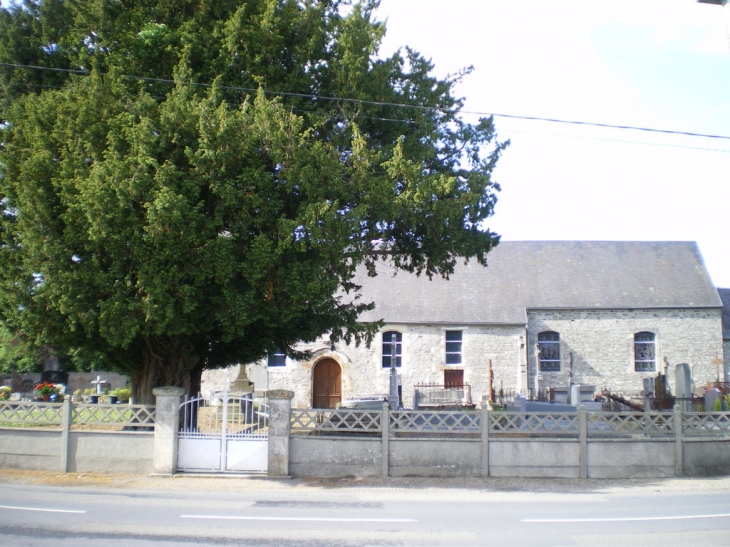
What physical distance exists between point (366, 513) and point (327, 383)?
781 inches

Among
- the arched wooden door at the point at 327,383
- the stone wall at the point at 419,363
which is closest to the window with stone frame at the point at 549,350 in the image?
the stone wall at the point at 419,363

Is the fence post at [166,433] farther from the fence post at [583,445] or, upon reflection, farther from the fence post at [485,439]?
the fence post at [583,445]

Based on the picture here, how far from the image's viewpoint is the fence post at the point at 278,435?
12.2m

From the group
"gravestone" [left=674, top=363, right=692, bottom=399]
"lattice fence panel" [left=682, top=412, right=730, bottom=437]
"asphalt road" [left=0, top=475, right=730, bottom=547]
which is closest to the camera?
"asphalt road" [left=0, top=475, right=730, bottom=547]

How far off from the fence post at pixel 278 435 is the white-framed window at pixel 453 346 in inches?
687

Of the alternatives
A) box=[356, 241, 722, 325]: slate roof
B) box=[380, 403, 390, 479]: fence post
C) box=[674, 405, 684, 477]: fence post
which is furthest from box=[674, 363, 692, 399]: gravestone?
box=[380, 403, 390, 479]: fence post

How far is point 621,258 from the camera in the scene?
3206 centimetres

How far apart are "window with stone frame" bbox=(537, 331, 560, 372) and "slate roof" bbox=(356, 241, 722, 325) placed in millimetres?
1368

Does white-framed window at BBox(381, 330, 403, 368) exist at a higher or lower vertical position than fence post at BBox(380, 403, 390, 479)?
higher

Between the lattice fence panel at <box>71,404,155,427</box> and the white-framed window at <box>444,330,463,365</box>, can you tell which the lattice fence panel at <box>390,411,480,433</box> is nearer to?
the lattice fence panel at <box>71,404,155,427</box>

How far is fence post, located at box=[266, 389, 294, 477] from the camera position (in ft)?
40.1

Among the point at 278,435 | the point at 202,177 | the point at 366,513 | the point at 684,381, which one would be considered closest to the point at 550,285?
the point at 684,381

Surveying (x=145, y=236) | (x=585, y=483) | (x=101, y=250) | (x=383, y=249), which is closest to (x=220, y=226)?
(x=145, y=236)

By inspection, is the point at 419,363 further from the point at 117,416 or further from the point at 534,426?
the point at 117,416
